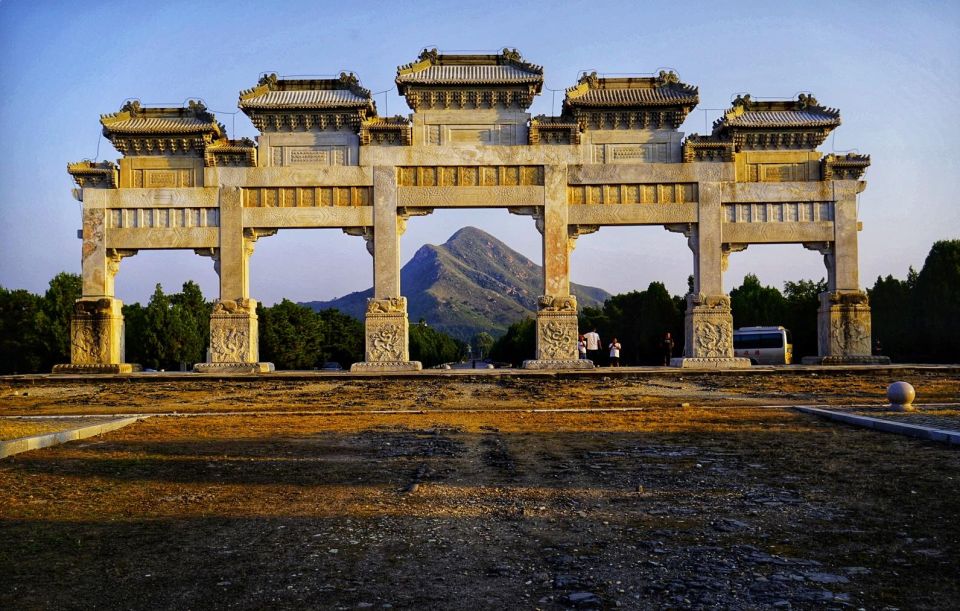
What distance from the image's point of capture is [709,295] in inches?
956

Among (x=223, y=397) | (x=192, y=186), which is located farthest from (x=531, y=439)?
(x=192, y=186)

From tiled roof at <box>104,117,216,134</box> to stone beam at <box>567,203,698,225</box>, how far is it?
11.8 meters

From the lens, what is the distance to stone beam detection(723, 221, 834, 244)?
24391 mm

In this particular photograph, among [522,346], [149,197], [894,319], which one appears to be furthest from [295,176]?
[522,346]

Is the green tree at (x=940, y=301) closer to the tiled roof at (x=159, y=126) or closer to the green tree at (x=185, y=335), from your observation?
the tiled roof at (x=159, y=126)

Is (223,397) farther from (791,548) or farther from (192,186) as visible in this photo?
(791,548)

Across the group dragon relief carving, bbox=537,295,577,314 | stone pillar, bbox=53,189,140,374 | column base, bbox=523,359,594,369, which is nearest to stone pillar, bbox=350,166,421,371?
column base, bbox=523,359,594,369

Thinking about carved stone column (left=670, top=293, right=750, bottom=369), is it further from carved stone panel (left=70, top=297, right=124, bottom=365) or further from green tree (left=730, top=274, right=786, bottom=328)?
green tree (left=730, top=274, right=786, bottom=328)

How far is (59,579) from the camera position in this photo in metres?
3.92

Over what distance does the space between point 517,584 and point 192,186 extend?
76.4 ft

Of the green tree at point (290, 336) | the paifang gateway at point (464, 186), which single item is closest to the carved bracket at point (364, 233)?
the paifang gateway at point (464, 186)

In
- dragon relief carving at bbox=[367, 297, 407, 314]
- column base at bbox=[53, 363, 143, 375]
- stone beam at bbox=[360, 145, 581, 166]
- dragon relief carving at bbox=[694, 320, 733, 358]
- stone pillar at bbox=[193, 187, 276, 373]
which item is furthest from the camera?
stone beam at bbox=[360, 145, 581, 166]

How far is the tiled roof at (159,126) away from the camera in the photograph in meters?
24.3

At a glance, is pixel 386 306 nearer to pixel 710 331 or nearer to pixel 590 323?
pixel 710 331
